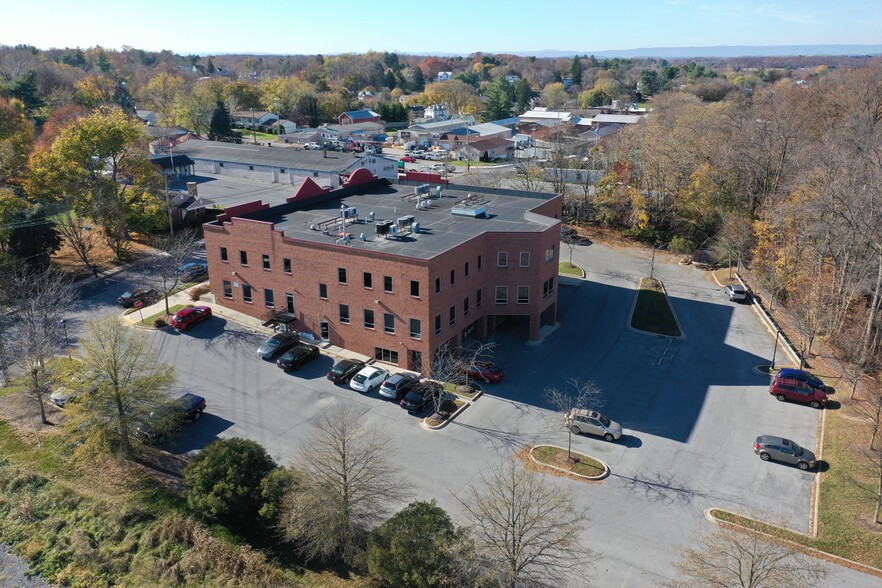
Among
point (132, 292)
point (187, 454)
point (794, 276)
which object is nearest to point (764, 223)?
point (794, 276)

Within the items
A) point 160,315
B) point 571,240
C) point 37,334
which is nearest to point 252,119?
point 571,240

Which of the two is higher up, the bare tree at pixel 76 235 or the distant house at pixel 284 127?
the distant house at pixel 284 127

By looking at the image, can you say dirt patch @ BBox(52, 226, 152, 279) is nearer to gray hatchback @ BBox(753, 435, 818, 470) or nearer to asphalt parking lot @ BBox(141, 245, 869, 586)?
asphalt parking lot @ BBox(141, 245, 869, 586)

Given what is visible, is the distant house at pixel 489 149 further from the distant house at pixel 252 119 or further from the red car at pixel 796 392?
the red car at pixel 796 392

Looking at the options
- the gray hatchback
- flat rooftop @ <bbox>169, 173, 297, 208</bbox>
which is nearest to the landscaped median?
the gray hatchback

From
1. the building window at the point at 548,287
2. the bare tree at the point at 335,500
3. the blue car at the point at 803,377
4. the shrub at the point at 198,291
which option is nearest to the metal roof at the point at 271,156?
the shrub at the point at 198,291
